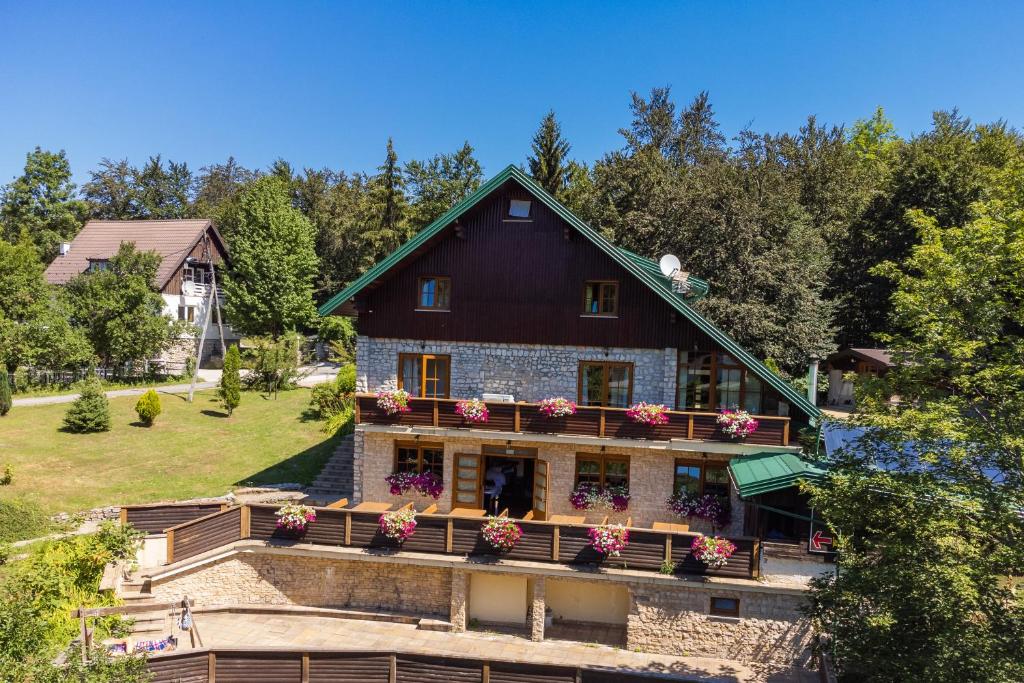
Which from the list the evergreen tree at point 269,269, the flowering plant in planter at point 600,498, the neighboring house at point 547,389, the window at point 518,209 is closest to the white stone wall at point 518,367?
the neighboring house at point 547,389

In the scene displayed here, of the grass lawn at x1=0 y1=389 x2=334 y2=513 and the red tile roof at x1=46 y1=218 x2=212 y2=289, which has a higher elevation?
the red tile roof at x1=46 y1=218 x2=212 y2=289

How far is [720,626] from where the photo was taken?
1587 centimetres

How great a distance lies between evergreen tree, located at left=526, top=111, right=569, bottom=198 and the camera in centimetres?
4200

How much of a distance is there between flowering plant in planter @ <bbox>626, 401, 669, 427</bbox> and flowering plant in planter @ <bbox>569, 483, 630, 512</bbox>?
240 cm

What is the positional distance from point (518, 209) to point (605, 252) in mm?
3139

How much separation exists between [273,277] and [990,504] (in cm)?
4377

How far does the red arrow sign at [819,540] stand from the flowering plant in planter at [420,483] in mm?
10673

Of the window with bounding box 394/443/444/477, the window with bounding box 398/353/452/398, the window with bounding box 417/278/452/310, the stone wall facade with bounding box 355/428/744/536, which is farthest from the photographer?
the window with bounding box 398/353/452/398

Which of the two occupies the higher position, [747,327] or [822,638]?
[747,327]

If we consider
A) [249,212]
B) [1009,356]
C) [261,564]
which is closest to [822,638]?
[1009,356]

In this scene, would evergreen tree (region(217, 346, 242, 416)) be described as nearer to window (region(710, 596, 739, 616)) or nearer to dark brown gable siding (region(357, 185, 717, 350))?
dark brown gable siding (region(357, 185, 717, 350))

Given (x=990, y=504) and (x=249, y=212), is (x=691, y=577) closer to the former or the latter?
(x=990, y=504)

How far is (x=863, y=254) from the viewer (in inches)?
1641

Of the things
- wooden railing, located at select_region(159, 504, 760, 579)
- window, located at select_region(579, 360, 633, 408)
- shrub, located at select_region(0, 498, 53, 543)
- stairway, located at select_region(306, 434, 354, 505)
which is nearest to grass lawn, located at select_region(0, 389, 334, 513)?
shrub, located at select_region(0, 498, 53, 543)
